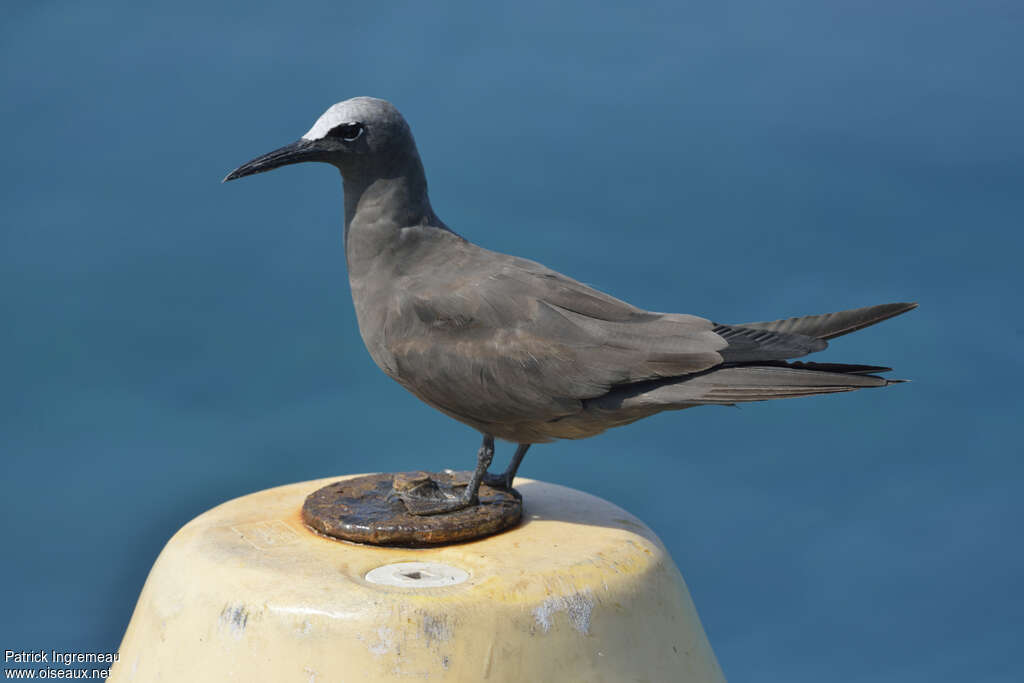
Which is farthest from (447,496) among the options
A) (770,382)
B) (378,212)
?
(770,382)

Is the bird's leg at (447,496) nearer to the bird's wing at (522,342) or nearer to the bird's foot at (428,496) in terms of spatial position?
the bird's foot at (428,496)

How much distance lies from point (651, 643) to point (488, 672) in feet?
1.41

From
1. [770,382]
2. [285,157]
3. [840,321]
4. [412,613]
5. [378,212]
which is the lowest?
[412,613]

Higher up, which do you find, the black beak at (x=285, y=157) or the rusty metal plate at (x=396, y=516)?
the black beak at (x=285, y=157)

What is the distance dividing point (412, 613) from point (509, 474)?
2.34 feet

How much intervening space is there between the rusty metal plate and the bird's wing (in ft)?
0.80

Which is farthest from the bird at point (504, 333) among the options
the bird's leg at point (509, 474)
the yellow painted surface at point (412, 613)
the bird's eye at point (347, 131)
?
the yellow painted surface at point (412, 613)

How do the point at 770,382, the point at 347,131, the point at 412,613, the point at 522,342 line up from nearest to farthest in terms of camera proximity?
the point at 412,613 < the point at 770,382 < the point at 522,342 < the point at 347,131

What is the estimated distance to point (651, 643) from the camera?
276 cm

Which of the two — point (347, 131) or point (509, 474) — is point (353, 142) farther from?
point (509, 474)

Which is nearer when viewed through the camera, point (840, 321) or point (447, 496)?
point (840, 321)

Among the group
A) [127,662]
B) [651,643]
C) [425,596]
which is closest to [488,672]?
[425,596]

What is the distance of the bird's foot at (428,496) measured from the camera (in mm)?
2932

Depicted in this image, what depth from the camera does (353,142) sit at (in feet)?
9.66
